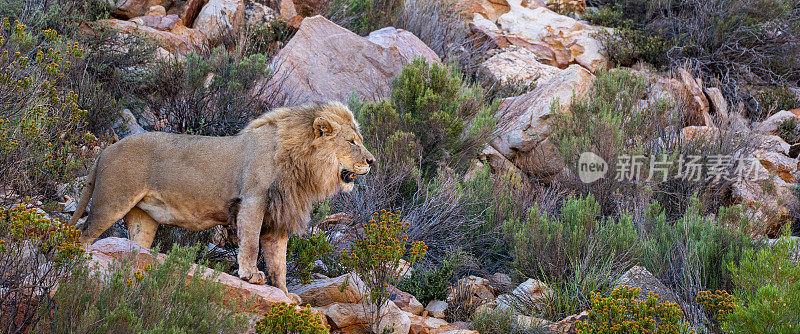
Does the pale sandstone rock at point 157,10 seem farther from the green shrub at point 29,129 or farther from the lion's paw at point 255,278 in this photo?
the lion's paw at point 255,278

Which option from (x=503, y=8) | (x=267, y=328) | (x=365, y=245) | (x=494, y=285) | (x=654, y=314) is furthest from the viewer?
(x=503, y=8)

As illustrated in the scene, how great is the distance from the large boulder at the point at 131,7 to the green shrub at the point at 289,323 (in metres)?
9.14

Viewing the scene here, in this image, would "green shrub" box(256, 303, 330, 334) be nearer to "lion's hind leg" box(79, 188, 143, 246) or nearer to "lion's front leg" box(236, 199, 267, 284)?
"lion's front leg" box(236, 199, 267, 284)

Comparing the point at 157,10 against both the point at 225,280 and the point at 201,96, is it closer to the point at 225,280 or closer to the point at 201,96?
the point at 201,96

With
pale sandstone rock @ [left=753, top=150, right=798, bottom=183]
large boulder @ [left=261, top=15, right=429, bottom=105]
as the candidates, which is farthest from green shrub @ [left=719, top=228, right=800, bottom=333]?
Answer: large boulder @ [left=261, top=15, right=429, bottom=105]

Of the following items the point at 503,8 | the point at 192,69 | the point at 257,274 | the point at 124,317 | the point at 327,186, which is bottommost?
the point at 503,8

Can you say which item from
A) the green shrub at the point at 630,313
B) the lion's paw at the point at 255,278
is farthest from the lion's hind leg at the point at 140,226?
the green shrub at the point at 630,313

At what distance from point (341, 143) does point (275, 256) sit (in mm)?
911

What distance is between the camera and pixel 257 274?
459 centimetres

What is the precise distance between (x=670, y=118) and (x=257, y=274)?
710 centimetres

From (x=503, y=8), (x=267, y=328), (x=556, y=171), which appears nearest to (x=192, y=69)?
(x=556, y=171)

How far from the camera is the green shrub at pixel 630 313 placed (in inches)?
169

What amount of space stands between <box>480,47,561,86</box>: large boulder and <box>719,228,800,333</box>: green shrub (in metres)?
8.38

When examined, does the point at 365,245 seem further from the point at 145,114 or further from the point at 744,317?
the point at 145,114
